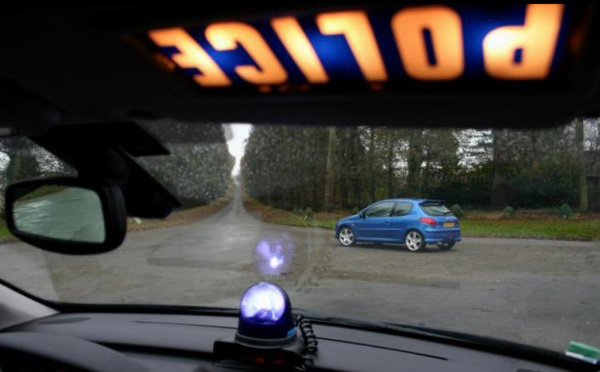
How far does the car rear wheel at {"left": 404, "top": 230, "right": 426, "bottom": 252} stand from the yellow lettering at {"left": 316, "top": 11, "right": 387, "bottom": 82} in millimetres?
2835

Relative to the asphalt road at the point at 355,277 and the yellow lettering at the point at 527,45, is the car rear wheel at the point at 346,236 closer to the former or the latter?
the asphalt road at the point at 355,277

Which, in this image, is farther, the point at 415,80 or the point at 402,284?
the point at 402,284

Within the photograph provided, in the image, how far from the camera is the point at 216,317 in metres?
3.56

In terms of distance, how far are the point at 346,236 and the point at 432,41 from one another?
3177 mm

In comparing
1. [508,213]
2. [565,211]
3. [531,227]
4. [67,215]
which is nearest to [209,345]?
[67,215]

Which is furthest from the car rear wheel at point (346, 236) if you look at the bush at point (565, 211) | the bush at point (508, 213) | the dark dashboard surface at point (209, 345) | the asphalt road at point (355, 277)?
the bush at point (565, 211)

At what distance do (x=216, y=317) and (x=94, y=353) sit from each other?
3.16 ft

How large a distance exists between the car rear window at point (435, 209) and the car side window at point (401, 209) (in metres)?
0.10

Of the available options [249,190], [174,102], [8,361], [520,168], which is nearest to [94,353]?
[8,361]

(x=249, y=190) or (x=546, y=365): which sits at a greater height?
(x=249, y=190)

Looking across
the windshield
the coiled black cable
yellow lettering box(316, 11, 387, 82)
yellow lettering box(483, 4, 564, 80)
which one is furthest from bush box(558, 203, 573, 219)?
yellow lettering box(316, 11, 387, 82)

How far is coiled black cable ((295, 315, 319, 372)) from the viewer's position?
9.01 feet

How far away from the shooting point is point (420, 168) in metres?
2.94

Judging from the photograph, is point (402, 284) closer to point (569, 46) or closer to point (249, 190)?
point (249, 190)
